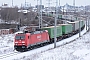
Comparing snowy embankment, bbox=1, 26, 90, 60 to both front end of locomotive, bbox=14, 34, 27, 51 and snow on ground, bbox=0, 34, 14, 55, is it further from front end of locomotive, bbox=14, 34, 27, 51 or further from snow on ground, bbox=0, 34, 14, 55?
snow on ground, bbox=0, 34, 14, 55

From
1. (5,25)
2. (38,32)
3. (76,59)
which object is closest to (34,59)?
(76,59)

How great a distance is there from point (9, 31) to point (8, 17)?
2321 centimetres

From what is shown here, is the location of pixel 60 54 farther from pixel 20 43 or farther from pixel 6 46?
pixel 6 46

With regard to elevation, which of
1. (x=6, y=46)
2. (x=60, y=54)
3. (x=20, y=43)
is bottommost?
(x=6, y=46)

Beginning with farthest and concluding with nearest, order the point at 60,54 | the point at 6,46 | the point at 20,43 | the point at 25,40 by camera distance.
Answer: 1. the point at 6,46
2. the point at 20,43
3. the point at 25,40
4. the point at 60,54

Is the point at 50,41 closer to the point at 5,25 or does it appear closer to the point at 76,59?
the point at 76,59

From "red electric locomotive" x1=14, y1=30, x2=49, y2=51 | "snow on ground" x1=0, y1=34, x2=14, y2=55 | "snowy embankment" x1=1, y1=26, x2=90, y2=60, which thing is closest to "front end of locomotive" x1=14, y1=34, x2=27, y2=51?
"red electric locomotive" x1=14, y1=30, x2=49, y2=51

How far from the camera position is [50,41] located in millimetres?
39656

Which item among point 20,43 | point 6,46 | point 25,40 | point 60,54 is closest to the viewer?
point 60,54

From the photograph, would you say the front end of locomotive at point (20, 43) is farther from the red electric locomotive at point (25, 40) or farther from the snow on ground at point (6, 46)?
the snow on ground at point (6, 46)

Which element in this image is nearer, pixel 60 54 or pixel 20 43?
pixel 60 54

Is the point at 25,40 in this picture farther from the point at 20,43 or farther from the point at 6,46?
the point at 6,46

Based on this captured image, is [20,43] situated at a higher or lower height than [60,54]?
lower

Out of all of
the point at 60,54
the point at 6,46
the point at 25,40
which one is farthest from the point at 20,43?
the point at 60,54
